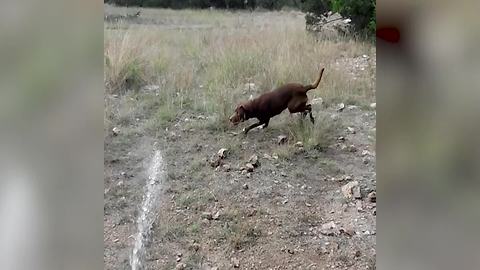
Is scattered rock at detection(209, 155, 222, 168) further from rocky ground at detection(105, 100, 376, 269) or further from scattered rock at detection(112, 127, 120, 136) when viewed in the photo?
scattered rock at detection(112, 127, 120, 136)

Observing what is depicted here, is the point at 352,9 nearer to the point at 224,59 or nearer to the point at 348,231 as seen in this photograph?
the point at 224,59

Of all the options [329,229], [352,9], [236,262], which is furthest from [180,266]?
[352,9]

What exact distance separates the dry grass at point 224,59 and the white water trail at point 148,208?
0.33 feet

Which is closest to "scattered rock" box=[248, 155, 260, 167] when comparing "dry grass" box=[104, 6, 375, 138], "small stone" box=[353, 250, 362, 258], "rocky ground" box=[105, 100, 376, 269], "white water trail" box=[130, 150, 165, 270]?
"rocky ground" box=[105, 100, 376, 269]

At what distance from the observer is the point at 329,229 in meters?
1.38

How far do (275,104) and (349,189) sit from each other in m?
0.28

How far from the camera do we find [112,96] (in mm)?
1370

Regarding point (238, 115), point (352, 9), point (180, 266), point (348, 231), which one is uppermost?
point (352, 9)

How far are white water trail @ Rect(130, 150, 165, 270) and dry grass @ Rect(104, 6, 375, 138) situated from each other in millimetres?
102
